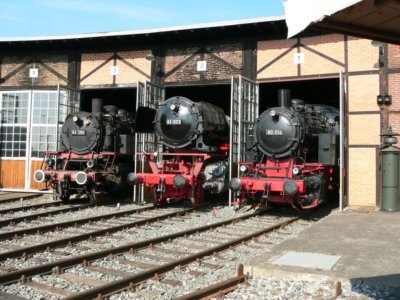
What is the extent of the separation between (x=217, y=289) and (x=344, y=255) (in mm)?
2115

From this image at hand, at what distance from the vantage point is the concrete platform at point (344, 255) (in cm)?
475

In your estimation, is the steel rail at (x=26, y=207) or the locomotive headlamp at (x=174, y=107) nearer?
the steel rail at (x=26, y=207)

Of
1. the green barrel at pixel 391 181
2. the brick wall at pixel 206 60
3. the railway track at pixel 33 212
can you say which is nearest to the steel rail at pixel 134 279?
the railway track at pixel 33 212

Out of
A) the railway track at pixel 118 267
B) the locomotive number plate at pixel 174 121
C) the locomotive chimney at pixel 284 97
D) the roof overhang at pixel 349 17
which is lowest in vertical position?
the railway track at pixel 118 267

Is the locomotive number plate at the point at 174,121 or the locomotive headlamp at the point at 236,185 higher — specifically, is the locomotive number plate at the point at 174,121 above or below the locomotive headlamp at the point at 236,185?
above

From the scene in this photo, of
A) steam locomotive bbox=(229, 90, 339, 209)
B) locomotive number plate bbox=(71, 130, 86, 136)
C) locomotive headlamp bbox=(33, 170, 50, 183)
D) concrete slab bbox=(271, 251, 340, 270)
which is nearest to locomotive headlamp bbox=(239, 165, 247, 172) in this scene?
steam locomotive bbox=(229, 90, 339, 209)

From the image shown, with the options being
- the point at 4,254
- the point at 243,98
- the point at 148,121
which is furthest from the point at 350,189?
the point at 4,254

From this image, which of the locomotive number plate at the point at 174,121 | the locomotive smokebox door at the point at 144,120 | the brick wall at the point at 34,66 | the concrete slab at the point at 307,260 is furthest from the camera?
the brick wall at the point at 34,66

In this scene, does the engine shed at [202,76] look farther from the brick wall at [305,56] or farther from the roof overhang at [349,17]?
the roof overhang at [349,17]

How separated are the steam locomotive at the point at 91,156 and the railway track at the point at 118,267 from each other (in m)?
4.32

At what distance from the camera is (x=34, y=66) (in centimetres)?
1584

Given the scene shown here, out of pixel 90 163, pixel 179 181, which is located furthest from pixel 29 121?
pixel 179 181

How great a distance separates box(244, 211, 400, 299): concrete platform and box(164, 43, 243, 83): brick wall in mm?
6432

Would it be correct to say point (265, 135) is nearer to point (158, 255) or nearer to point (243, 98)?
point (243, 98)
